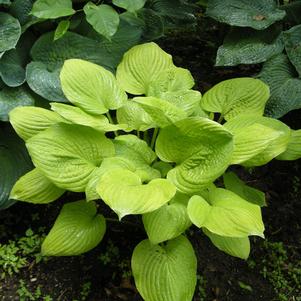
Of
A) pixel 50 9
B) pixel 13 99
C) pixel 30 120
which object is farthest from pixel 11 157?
pixel 50 9

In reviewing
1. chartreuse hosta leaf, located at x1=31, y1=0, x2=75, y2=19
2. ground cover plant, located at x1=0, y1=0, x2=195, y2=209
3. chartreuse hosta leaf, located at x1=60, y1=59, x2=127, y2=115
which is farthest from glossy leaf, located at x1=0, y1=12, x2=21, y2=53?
chartreuse hosta leaf, located at x1=60, y1=59, x2=127, y2=115

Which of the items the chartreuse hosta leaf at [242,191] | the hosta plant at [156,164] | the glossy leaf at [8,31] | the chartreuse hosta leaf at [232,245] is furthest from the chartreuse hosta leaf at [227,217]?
the glossy leaf at [8,31]

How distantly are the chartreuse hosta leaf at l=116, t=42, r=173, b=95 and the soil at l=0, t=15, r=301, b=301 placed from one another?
54cm

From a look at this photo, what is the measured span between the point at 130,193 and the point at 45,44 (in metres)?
0.81

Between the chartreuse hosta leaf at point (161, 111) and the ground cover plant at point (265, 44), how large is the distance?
1.74 ft

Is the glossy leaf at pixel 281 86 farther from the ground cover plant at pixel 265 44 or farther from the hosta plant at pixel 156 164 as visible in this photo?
the hosta plant at pixel 156 164

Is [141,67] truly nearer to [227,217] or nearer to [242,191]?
[242,191]

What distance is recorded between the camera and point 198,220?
116 cm

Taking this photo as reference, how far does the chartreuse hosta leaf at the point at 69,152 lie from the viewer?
125 cm

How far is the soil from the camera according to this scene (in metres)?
1.58

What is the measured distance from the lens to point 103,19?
4.68 feet

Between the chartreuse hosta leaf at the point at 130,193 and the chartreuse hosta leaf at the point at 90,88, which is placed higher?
the chartreuse hosta leaf at the point at 90,88

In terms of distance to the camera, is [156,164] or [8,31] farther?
[8,31]

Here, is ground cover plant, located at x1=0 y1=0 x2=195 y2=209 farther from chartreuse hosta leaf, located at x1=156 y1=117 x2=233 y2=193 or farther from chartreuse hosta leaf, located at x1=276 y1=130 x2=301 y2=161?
chartreuse hosta leaf, located at x1=276 y1=130 x2=301 y2=161
